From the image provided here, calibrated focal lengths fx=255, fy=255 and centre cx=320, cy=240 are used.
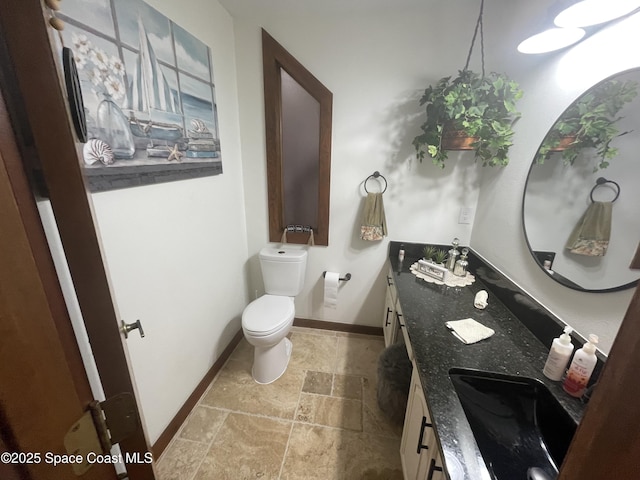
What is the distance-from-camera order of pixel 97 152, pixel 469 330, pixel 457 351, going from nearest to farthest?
pixel 97 152 → pixel 457 351 → pixel 469 330

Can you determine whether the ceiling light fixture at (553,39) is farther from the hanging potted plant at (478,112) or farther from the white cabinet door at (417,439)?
the white cabinet door at (417,439)

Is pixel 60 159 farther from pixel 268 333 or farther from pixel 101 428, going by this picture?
pixel 268 333

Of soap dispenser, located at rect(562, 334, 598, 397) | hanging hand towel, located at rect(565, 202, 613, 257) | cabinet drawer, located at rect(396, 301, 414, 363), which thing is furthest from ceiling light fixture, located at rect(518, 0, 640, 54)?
cabinet drawer, located at rect(396, 301, 414, 363)

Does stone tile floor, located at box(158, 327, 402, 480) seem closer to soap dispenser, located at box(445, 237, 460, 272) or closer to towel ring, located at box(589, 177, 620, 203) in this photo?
soap dispenser, located at box(445, 237, 460, 272)

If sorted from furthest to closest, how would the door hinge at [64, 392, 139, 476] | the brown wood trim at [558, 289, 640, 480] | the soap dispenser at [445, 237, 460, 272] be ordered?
the soap dispenser at [445, 237, 460, 272]
the door hinge at [64, 392, 139, 476]
the brown wood trim at [558, 289, 640, 480]

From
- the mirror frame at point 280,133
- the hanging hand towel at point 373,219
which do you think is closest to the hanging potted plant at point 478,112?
the hanging hand towel at point 373,219

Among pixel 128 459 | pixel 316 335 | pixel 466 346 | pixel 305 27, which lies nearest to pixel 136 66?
pixel 305 27

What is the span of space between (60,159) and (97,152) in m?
0.70

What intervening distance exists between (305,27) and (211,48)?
25.0 inches

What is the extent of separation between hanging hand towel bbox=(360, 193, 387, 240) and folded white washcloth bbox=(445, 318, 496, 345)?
865 millimetres

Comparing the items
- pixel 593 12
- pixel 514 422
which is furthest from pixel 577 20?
pixel 514 422

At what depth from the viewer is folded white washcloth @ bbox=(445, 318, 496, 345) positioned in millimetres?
1103

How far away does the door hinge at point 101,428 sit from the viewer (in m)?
0.43

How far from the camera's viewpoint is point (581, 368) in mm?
820
